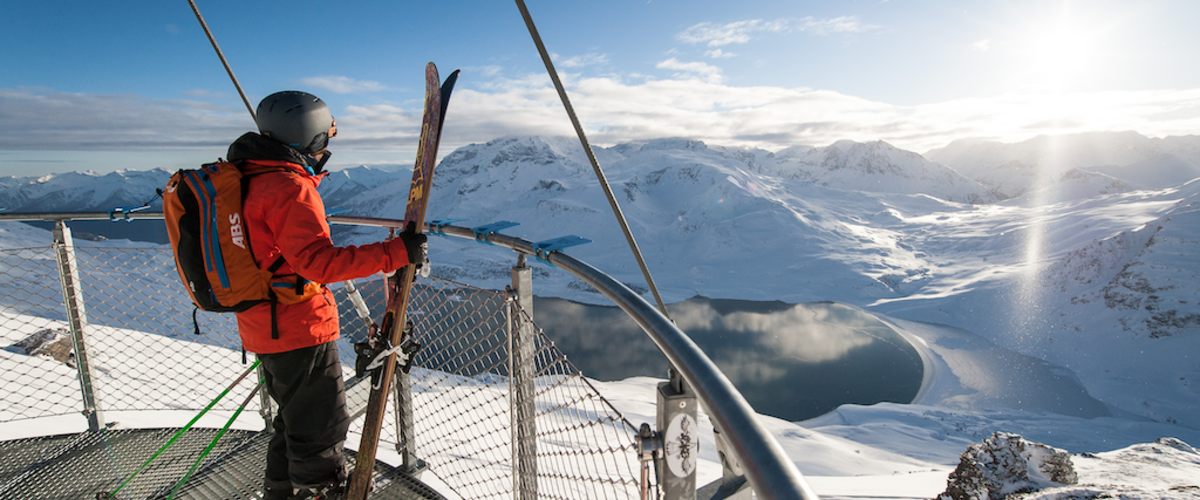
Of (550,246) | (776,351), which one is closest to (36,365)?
(550,246)

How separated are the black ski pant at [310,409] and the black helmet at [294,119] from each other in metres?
0.74

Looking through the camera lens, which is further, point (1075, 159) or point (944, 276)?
point (1075, 159)

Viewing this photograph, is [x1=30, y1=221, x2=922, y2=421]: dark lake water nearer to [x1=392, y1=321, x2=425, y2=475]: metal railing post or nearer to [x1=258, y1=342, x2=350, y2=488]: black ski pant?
[x1=392, y1=321, x2=425, y2=475]: metal railing post

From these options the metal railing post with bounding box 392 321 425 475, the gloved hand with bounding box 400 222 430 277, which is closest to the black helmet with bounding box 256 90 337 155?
the gloved hand with bounding box 400 222 430 277

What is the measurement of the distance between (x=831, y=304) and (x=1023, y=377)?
14.6 meters

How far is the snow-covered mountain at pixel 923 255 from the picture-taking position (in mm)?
31766

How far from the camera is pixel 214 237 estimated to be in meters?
1.56

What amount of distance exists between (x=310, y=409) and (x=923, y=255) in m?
63.0

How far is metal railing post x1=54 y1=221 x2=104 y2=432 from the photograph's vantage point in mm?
2479

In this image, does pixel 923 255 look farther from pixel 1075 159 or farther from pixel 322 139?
pixel 1075 159

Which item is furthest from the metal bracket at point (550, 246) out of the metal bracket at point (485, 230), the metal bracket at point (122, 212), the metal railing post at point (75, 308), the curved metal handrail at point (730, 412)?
the metal bracket at point (122, 212)

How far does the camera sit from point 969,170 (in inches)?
7229

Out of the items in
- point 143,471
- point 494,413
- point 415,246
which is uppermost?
point 415,246

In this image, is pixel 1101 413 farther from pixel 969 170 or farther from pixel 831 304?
pixel 969 170
